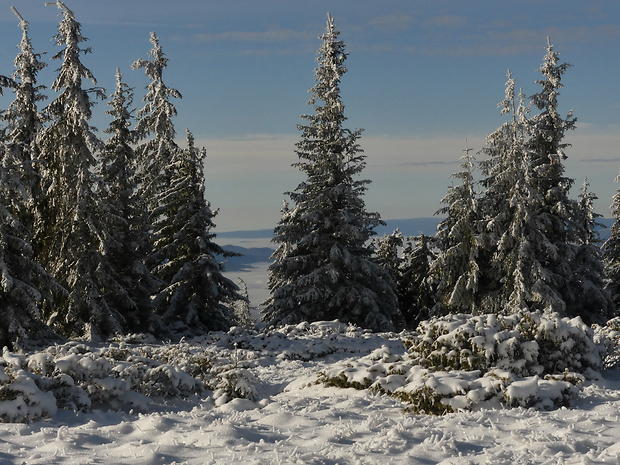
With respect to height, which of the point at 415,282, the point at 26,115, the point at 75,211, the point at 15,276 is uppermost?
the point at 26,115

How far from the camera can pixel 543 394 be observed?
8219mm

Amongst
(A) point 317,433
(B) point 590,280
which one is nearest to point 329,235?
(B) point 590,280

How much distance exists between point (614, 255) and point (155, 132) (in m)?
27.8

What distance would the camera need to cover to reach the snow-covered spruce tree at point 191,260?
2455 cm

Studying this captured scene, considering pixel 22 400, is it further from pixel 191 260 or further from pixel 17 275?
pixel 191 260

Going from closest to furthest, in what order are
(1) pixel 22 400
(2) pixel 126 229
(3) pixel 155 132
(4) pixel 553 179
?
1. (1) pixel 22 400
2. (2) pixel 126 229
3. (4) pixel 553 179
4. (3) pixel 155 132

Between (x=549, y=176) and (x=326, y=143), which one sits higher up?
(x=326, y=143)

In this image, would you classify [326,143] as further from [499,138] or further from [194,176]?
[499,138]

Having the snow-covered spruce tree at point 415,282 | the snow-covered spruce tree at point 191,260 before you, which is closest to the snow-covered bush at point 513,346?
the snow-covered spruce tree at point 191,260

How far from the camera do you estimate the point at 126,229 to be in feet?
77.5

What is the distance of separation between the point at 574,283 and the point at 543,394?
69.3ft

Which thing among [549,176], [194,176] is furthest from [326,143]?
[549,176]

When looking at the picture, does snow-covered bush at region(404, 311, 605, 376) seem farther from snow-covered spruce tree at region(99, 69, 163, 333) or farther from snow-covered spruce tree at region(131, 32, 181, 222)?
snow-covered spruce tree at region(131, 32, 181, 222)

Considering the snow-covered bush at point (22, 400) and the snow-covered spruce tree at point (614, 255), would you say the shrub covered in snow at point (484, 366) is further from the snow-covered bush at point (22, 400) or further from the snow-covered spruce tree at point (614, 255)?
the snow-covered spruce tree at point (614, 255)
